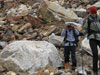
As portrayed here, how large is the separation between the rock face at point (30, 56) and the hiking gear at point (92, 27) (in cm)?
155

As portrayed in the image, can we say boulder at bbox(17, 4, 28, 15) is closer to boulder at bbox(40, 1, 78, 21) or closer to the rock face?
boulder at bbox(40, 1, 78, 21)

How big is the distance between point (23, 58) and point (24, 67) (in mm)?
277

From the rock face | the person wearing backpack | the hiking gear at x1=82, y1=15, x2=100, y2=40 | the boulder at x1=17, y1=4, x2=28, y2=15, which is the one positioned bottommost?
the rock face

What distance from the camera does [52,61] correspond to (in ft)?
21.2

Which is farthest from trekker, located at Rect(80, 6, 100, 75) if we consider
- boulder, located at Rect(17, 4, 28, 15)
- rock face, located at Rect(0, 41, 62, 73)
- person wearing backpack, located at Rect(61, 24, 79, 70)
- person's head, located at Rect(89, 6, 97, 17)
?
boulder, located at Rect(17, 4, 28, 15)

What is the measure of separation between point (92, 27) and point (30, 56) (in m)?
1.89

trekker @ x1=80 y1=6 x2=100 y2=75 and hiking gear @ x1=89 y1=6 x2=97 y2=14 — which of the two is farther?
trekker @ x1=80 y1=6 x2=100 y2=75

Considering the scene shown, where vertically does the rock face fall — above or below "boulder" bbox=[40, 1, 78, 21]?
below

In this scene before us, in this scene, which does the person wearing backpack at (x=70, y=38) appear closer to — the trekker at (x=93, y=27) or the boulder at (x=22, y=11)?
the trekker at (x=93, y=27)

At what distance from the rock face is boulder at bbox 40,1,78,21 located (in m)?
5.00

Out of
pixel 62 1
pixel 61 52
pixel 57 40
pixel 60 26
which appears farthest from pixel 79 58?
pixel 62 1

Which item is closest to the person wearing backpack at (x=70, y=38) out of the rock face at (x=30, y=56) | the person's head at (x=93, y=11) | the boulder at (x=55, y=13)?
the rock face at (x=30, y=56)

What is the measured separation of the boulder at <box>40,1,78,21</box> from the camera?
1160 cm

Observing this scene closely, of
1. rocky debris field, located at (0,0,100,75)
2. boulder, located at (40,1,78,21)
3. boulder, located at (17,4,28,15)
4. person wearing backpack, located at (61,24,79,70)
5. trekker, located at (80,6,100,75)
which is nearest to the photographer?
trekker, located at (80,6,100,75)
